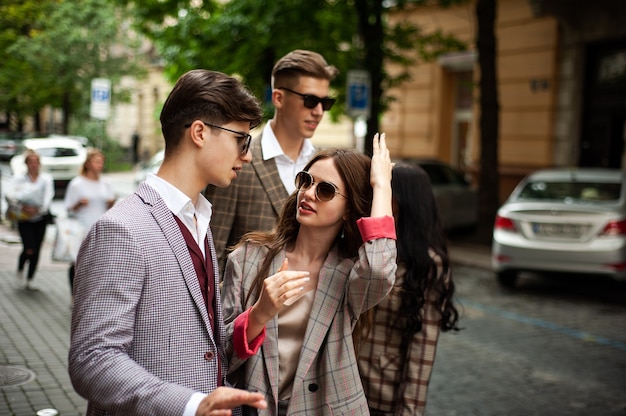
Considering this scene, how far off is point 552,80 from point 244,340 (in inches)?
667

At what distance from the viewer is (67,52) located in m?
29.1

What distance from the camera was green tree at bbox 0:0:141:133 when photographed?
28.1 metres

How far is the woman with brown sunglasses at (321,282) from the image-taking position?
2207 millimetres

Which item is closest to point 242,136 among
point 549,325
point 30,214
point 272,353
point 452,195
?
point 272,353

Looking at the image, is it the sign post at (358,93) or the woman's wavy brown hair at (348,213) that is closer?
the woman's wavy brown hair at (348,213)

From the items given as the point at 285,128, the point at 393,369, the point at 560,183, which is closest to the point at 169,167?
the point at 393,369

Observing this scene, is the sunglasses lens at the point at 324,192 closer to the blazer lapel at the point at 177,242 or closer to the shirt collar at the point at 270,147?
the blazer lapel at the point at 177,242

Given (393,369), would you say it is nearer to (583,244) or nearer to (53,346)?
(53,346)

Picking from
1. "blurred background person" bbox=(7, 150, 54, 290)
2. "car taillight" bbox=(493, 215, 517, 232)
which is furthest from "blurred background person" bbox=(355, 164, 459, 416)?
"blurred background person" bbox=(7, 150, 54, 290)

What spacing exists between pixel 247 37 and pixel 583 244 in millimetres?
9854

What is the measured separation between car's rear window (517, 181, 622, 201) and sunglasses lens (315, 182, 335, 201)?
8365 millimetres

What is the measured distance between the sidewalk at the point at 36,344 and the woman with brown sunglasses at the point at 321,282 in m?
3.06

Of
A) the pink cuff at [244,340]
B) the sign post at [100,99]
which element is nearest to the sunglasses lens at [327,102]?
the pink cuff at [244,340]

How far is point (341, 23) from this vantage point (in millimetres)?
17422
